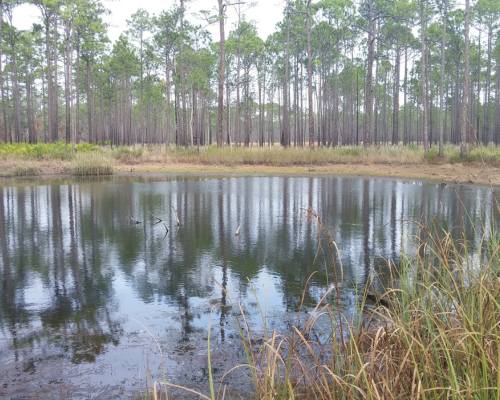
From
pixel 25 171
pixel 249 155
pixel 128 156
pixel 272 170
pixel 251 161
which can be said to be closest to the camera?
pixel 25 171

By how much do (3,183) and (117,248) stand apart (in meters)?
13.6

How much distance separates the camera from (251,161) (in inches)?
1099

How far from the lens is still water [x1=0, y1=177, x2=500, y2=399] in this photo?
4484mm

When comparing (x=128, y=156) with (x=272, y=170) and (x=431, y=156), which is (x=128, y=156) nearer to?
(x=272, y=170)

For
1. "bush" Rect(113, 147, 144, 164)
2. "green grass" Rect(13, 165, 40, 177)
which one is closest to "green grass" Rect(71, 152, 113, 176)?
"green grass" Rect(13, 165, 40, 177)

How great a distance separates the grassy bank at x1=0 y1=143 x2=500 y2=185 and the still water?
748 centimetres

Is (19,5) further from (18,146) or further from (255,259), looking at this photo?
(255,259)

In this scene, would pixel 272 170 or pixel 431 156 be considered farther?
pixel 272 170

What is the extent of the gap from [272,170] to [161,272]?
62.0ft

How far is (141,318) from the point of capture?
568 cm

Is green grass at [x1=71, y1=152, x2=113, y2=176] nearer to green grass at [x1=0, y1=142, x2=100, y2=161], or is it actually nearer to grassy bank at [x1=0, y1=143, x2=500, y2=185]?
grassy bank at [x1=0, y1=143, x2=500, y2=185]

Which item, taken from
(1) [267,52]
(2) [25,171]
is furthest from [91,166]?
(1) [267,52]

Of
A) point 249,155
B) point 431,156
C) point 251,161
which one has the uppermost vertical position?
point 249,155

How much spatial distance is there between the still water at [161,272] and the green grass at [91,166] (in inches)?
295
